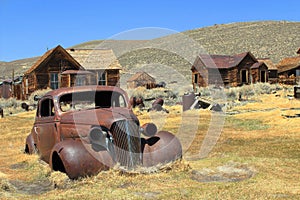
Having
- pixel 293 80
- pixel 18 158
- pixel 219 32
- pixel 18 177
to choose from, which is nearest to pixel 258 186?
pixel 18 177

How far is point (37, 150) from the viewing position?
997 cm

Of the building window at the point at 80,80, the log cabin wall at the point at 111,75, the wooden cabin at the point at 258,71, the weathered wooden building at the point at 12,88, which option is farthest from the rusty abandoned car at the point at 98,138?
the wooden cabin at the point at 258,71

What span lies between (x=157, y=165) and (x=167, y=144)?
574 millimetres

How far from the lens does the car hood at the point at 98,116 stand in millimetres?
7363

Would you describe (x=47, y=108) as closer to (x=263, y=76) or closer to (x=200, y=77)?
(x=200, y=77)

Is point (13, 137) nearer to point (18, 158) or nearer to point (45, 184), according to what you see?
point (18, 158)

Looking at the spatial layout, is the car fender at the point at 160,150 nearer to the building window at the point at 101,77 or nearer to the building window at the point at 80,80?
the building window at the point at 80,80

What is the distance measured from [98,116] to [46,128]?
174cm

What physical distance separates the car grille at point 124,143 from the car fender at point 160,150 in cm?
39

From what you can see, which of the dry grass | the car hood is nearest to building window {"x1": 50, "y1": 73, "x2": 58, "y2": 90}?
the dry grass

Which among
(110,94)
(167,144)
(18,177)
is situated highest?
(110,94)

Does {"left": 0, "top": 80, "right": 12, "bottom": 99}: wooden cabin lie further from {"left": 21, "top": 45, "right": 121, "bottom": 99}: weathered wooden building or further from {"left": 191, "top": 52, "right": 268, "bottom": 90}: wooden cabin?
{"left": 191, "top": 52, "right": 268, "bottom": 90}: wooden cabin

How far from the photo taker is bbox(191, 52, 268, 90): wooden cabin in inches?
1800

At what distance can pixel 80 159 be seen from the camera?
6820 mm
